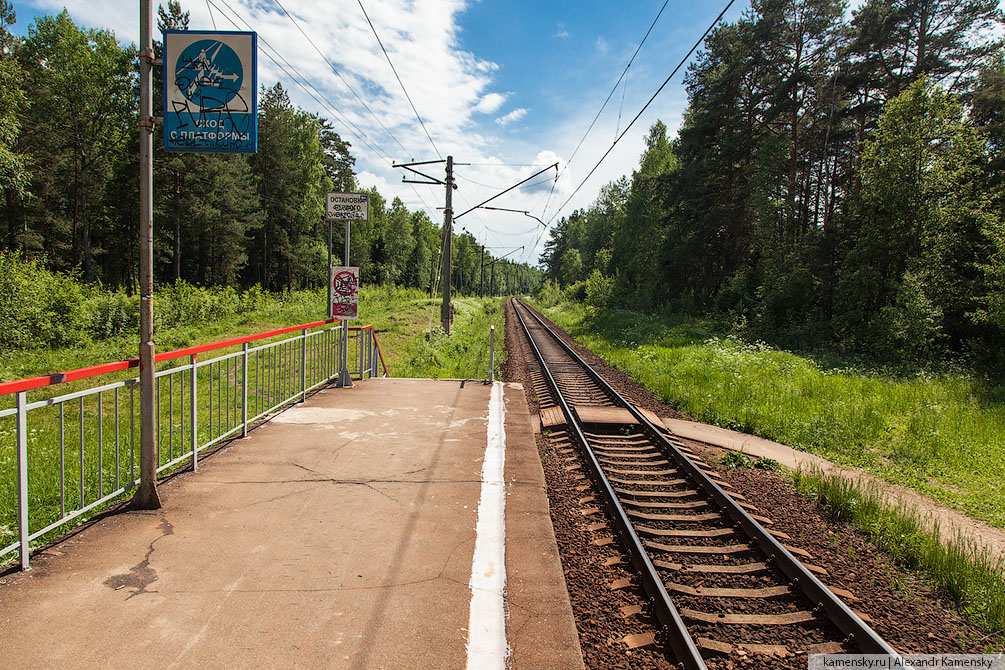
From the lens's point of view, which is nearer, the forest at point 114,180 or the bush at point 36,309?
the bush at point 36,309

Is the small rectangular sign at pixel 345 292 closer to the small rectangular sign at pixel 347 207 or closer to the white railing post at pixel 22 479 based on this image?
the small rectangular sign at pixel 347 207

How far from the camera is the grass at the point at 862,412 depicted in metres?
7.51

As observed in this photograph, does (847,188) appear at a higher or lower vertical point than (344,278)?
higher

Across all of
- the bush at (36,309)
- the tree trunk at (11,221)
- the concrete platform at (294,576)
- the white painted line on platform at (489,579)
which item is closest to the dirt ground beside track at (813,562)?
the concrete platform at (294,576)

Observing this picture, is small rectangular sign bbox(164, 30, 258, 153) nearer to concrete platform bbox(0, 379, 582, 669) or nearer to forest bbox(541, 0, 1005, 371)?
concrete platform bbox(0, 379, 582, 669)

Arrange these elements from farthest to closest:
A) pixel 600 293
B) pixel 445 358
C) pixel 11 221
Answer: pixel 600 293 → pixel 11 221 → pixel 445 358

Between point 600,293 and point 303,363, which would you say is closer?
point 303,363

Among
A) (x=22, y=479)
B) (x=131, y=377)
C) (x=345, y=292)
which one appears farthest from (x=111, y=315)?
(x=22, y=479)

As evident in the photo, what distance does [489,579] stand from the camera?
12.0 ft

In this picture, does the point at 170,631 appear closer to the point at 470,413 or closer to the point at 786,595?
the point at 786,595

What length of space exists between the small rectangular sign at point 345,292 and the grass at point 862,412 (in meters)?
7.09

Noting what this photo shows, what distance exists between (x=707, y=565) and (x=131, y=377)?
9.86 metres

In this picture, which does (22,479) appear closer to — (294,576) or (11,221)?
(294,576)

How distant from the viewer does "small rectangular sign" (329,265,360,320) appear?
9594 millimetres
